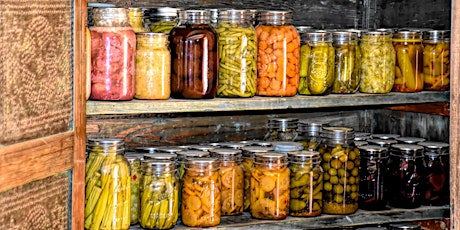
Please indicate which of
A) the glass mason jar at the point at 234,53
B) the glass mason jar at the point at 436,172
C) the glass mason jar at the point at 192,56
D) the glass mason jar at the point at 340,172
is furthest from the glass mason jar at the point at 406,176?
the glass mason jar at the point at 192,56

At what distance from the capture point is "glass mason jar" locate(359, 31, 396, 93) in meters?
2.28

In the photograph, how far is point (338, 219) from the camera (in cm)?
221

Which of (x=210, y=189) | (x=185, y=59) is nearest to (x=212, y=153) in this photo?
(x=210, y=189)

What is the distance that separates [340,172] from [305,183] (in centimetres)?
12

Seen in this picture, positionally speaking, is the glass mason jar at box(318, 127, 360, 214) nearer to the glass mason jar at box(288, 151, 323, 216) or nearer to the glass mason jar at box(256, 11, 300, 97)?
the glass mason jar at box(288, 151, 323, 216)

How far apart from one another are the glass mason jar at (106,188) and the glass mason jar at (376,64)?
2.54 ft

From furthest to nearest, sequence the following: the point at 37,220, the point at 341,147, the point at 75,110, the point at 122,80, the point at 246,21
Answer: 1. the point at 341,147
2. the point at 246,21
3. the point at 122,80
4. the point at 75,110
5. the point at 37,220

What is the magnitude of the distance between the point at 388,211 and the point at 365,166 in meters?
0.15

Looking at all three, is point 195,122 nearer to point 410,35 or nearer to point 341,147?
point 341,147

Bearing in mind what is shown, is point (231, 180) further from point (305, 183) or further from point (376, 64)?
point (376, 64)

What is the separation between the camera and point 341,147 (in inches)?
88.7

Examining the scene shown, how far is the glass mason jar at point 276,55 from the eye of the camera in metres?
2.13

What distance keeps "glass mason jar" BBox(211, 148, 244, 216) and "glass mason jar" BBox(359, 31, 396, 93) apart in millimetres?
443

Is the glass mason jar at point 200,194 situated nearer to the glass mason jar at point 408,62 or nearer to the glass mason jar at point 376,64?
the glass mason jar at point 376,64
